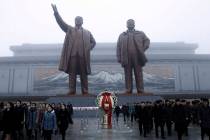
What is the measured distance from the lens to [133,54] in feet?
62.0

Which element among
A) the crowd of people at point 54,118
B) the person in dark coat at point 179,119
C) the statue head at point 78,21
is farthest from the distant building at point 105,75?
the person in dark coat at point 179,119

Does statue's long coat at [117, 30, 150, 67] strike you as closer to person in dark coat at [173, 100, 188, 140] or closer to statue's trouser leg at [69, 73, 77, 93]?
statue's trouser leg at [69, 73, 77, 93]

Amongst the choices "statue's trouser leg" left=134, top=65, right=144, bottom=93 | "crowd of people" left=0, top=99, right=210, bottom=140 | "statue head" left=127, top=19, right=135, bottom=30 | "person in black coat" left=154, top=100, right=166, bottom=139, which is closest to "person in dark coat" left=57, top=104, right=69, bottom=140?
"crowd of people" left=0, top=99, right=210, bottom=140

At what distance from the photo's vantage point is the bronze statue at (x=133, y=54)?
1892 cm

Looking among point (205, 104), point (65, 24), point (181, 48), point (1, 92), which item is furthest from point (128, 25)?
point (181, 48)

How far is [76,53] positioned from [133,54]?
325cm

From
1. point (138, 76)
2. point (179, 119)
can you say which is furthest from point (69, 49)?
point (179, 119)

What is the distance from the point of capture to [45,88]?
1743 inches

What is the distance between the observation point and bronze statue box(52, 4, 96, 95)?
1830 cm

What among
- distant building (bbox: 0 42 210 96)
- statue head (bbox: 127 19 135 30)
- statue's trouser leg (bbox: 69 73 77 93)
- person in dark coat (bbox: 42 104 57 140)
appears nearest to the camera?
person in dark coat (bbox: 42 104 57 140)

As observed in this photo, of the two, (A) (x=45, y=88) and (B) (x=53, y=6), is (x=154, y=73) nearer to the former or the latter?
(A) (x=45, y=88)

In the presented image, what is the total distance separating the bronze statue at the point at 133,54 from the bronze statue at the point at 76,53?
2.03 meters

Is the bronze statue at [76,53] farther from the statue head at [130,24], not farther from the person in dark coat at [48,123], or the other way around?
A: the person in dark coat at [48,123]

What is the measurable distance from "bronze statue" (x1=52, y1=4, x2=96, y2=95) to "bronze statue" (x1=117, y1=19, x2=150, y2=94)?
6.67 ft
